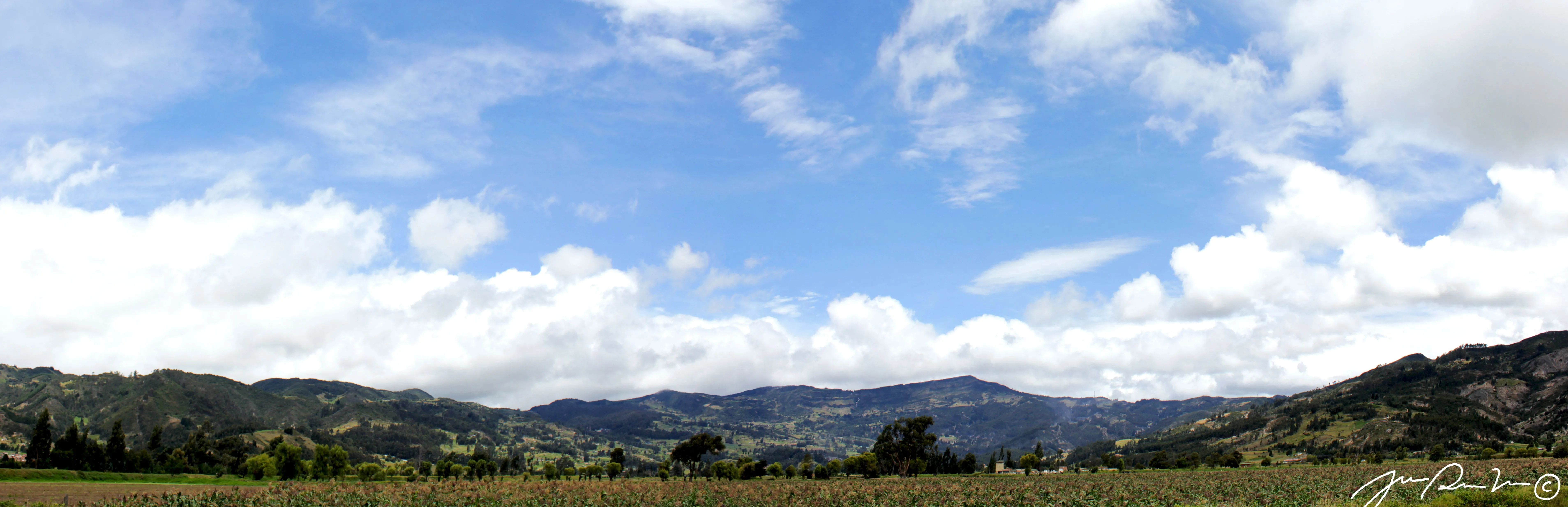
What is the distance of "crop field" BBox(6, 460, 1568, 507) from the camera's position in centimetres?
6081

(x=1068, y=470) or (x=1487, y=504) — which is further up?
(x=1487, y=504)

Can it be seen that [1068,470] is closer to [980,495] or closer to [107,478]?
[980,495]

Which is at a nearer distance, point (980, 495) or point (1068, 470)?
point (980, 495)

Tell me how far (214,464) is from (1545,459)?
268468 mm

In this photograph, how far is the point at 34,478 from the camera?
10531cm

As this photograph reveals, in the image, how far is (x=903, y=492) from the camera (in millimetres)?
82562

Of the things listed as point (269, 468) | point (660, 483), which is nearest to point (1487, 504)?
point (660, 483)

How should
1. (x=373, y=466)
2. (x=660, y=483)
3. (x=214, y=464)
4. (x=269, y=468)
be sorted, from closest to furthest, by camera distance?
(x=660, y=483)
(x=373, y=466)
(x=269, y=468)
(x=214, y=464)

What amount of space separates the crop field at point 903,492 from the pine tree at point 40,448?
8960 centimetres
